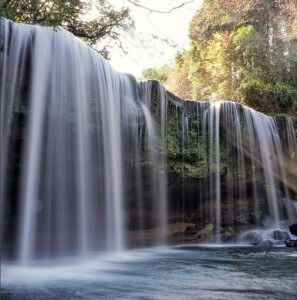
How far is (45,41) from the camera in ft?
28.0

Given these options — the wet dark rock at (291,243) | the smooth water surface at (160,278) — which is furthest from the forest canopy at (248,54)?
the smooth water surface at (160,278)

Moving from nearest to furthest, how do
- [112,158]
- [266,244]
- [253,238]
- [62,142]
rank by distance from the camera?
[62,142]
[112,158]
[266,244]
[253,238]

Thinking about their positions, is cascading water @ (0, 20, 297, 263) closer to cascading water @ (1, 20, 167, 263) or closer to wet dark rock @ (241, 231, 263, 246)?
cascading water @ (1, 20, 167, 263)

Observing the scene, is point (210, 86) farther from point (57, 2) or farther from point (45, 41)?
point (45, 41)

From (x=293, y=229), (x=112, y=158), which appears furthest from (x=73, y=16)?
(x=293, y=229)

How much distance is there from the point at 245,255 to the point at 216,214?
384 centimetres

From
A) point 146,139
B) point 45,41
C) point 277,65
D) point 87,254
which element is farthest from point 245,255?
point 277,65

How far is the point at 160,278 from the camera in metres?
5.87

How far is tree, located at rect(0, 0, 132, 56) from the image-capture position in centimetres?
1052

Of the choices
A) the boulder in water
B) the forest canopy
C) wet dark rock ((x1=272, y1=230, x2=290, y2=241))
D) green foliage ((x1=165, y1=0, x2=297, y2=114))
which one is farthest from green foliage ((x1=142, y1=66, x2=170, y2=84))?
wet dark rock ((x1=272, y1=230, x2=290, y2=241))

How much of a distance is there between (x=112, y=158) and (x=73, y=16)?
4.78m

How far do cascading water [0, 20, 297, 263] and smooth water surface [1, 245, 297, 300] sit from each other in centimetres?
113

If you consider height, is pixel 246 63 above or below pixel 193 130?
above

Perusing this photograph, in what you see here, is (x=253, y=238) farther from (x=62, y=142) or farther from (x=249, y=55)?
(x=249, y=55)
